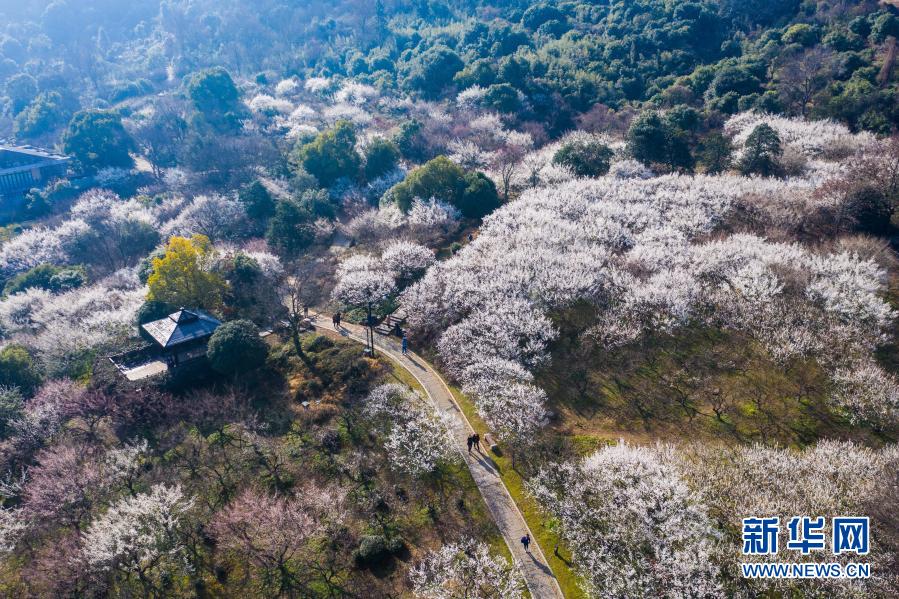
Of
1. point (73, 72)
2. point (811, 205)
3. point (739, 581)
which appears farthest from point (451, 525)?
point (73, 72)

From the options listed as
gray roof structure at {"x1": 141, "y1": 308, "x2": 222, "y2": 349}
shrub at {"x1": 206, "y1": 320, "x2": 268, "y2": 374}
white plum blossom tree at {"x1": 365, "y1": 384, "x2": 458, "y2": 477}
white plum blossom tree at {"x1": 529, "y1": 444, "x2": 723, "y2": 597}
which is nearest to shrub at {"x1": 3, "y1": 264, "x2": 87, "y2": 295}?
gray roof structure at {"x1": 141, "y1": 308, "x2": 222, "y2": 349}

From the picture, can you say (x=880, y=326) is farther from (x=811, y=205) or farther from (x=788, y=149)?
(x=788, y=149)

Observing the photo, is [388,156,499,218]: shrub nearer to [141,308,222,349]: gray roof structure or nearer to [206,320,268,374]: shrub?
[206,320,268,374]: shrub

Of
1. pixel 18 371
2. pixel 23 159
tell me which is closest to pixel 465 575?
pixel 18 371

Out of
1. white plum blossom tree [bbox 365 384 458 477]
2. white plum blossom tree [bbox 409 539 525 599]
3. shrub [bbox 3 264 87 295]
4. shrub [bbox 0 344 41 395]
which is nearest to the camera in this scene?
white plum blossom tree [bbox 409 539 525 599]

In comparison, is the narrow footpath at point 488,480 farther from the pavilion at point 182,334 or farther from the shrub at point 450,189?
the shrub at point 450,189

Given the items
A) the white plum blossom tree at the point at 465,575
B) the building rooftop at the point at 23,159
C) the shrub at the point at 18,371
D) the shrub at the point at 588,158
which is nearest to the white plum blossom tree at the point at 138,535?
the white plum blossom tree at the point at 465,575
